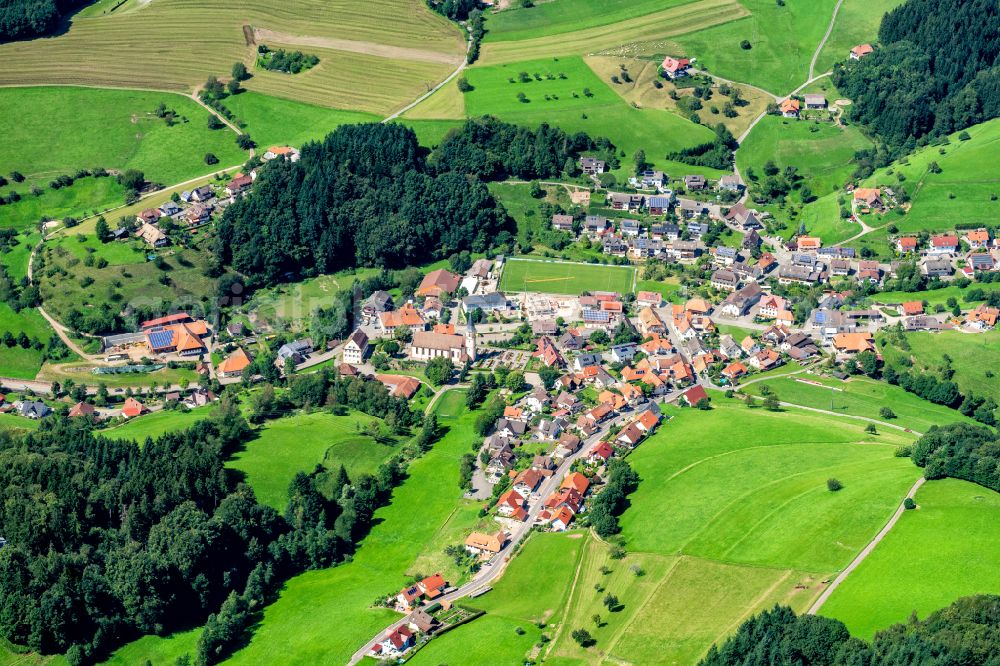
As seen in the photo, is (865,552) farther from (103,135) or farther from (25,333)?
(103,135)

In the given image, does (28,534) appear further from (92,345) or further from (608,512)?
(608,512)

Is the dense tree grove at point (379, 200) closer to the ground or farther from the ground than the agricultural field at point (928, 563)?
farther from the ground

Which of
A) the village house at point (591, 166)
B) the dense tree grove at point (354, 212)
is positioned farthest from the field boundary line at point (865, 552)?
the village house at point (591, 166)

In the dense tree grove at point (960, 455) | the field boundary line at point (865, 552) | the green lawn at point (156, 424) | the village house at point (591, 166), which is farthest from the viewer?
the village house at point (591, 166)

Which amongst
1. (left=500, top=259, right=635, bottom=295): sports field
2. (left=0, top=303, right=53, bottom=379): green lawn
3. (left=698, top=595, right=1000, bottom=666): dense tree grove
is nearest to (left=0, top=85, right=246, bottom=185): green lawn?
(left=0, top=303, right=53, bottom=379): green lawn

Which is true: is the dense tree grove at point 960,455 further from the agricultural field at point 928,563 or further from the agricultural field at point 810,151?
the agricultural field at point 810,151

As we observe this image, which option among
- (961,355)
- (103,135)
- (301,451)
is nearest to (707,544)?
(301,451)

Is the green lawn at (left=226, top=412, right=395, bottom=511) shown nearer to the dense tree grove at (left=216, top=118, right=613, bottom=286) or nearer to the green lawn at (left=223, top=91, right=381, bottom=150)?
the dense tree grove at (left=216, top=118, right=613, bottom=286)
